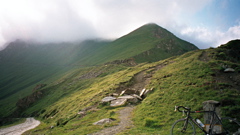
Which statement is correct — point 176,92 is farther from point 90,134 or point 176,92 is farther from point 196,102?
point 90,134

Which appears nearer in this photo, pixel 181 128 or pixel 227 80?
pixel 181 128

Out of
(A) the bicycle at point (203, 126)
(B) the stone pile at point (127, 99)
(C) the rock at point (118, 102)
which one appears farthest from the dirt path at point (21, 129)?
(A) the bicycle at point (203, 126)

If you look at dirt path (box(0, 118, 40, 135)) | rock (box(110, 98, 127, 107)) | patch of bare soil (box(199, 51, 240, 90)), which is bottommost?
dirt path (box(0, 118, 40, 135))

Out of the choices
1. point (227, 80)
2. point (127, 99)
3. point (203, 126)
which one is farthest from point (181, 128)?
point (227, 80)

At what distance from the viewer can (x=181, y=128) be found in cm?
→ 1255

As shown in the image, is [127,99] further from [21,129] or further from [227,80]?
[21,129]

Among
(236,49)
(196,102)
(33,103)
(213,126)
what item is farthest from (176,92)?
(33,103)

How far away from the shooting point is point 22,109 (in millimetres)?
99375

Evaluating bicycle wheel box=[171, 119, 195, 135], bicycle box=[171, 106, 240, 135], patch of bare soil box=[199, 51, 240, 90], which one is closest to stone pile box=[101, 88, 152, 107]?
patch of bare soil box=[199, 51, 240, 90]

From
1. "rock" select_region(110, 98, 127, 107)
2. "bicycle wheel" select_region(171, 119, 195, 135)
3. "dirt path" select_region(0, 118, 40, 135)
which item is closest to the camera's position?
"bicycle wheel" select_region(171, 119, 195, 135)

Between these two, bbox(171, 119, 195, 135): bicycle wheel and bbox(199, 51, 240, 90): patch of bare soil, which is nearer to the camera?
bbox(171, 119, 195, 135): bicycle wheel

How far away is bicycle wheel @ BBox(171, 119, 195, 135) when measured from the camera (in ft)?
38.7

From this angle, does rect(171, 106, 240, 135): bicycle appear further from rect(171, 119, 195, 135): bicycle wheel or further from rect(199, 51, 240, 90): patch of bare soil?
rect(199, 51, 240, 90): patch of bare soil

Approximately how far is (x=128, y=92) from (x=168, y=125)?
18.7 metres
